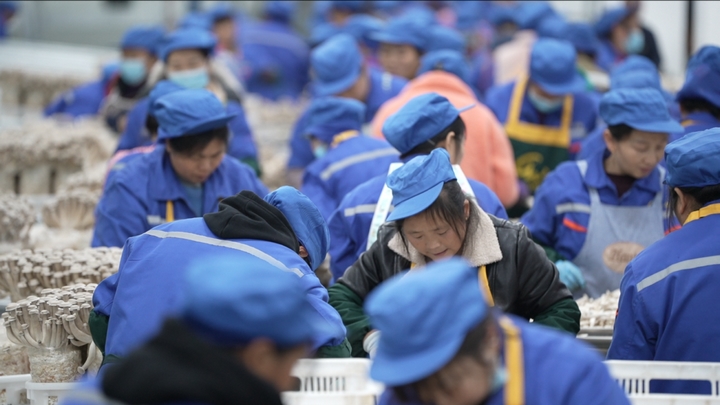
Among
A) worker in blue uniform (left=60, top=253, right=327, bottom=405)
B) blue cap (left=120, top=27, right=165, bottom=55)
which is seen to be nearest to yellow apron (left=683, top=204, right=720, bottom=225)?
worker in blue uniform (left=60, top=253, right=327, bottom=405)

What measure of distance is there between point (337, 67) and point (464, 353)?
16.1 ft

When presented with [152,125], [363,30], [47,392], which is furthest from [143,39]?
[47,392]

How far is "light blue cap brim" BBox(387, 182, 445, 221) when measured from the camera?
2.91 meters

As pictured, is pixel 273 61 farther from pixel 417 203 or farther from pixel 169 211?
pixel 417 203

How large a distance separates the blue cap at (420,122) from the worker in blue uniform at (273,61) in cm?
729

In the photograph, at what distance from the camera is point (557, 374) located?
6.33 feet

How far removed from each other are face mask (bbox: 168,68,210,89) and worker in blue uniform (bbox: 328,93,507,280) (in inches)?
84.9

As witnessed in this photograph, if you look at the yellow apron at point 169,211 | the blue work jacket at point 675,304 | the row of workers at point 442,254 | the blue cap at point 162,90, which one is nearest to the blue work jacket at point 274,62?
the blue cap at point 162,90

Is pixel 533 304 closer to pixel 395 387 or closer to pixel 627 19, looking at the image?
pixel 395 387

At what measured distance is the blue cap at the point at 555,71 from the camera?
242 inches

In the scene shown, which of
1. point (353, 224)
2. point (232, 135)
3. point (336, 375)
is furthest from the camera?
point (232, 135)

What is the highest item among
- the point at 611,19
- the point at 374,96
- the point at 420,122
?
the point at 420,122

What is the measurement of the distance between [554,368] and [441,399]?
254 millimetres

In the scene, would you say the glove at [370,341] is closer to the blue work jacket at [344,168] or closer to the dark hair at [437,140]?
the dark hair at [437,140]
